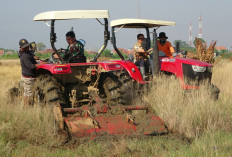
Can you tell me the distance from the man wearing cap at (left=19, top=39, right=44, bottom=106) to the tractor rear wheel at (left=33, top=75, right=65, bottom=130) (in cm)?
41

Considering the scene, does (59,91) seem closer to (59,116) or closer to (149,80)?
(59,116)

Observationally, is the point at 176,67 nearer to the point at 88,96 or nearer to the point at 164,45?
the point at 164,45

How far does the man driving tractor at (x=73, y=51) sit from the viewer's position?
7.19 meters

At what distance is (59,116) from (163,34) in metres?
4.51

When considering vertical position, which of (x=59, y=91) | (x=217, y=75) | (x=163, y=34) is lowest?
(x=217, y=75)

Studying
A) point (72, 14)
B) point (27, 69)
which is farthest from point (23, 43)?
point (72, 14)

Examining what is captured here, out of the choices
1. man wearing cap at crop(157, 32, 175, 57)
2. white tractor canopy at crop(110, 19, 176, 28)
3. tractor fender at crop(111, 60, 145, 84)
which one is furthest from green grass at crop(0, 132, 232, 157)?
man wearing cap at crop(157, 32, 175, 57)

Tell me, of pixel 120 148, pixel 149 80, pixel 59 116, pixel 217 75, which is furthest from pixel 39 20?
pixel 217 75

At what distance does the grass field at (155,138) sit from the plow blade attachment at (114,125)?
0.20 metres

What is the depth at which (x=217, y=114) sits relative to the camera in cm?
646

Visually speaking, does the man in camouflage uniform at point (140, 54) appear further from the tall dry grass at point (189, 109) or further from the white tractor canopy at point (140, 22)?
the tall dry grass at point (189, 109)

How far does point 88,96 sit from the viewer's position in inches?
276

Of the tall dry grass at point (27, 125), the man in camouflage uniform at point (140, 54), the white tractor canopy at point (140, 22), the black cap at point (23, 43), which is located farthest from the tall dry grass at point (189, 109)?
the black cap at point (23, 43)

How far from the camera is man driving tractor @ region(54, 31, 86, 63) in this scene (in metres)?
7.19
